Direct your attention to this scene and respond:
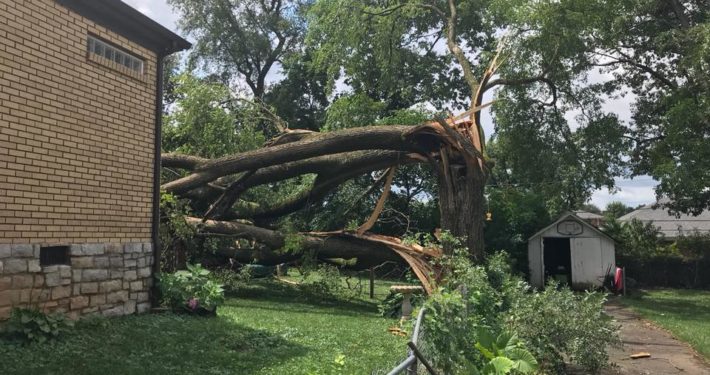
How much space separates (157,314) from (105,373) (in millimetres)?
3262

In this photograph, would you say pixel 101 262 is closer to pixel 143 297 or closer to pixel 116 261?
pixel 116 261

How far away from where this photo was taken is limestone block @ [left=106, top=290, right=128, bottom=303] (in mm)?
8070

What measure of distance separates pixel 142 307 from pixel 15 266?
257 cm

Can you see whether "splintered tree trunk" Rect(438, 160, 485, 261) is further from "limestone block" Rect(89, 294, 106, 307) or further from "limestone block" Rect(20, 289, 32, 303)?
"limestone block" Rect(20, 289, 32, 303)

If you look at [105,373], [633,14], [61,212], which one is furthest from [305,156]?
[633,14]

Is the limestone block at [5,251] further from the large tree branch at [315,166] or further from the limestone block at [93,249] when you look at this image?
the large tree branch at [315,166]

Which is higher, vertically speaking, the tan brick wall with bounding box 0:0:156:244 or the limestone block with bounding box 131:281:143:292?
the tan brick wall with bounding box 0:0:156:244

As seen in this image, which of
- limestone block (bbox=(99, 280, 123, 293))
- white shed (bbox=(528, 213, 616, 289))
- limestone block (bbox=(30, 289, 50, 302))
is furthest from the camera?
white shed (bbox=(528, 213, 616, 289))

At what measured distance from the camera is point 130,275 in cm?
852

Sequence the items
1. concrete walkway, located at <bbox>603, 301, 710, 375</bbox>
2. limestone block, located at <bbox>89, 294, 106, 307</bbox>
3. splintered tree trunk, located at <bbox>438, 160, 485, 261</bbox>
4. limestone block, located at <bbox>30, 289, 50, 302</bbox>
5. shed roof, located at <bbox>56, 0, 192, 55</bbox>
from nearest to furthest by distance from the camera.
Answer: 1. limestone block, located at <bbox>30, 289, 50, 302</bbox>
2. limestone block, located at <bbox>89, 294, 106, 307</bbox>
3. shed roof, located at <bbox>56, 0, 192, 55</bbox>
4. concrete walkway, located at <bbox>603, 301, 710, 375</bbox>
5. splintered tree trunk, located at <bbox>438, 160, 485, 261</bbox>

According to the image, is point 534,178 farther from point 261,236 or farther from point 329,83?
point 261,236

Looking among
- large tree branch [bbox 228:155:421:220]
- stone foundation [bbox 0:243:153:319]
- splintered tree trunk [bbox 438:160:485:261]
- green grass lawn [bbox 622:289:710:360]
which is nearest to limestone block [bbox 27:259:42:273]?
stone foundation [bbox 0:243:153:319]

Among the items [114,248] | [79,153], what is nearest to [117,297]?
[114,248]

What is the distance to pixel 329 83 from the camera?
20.5 metres
